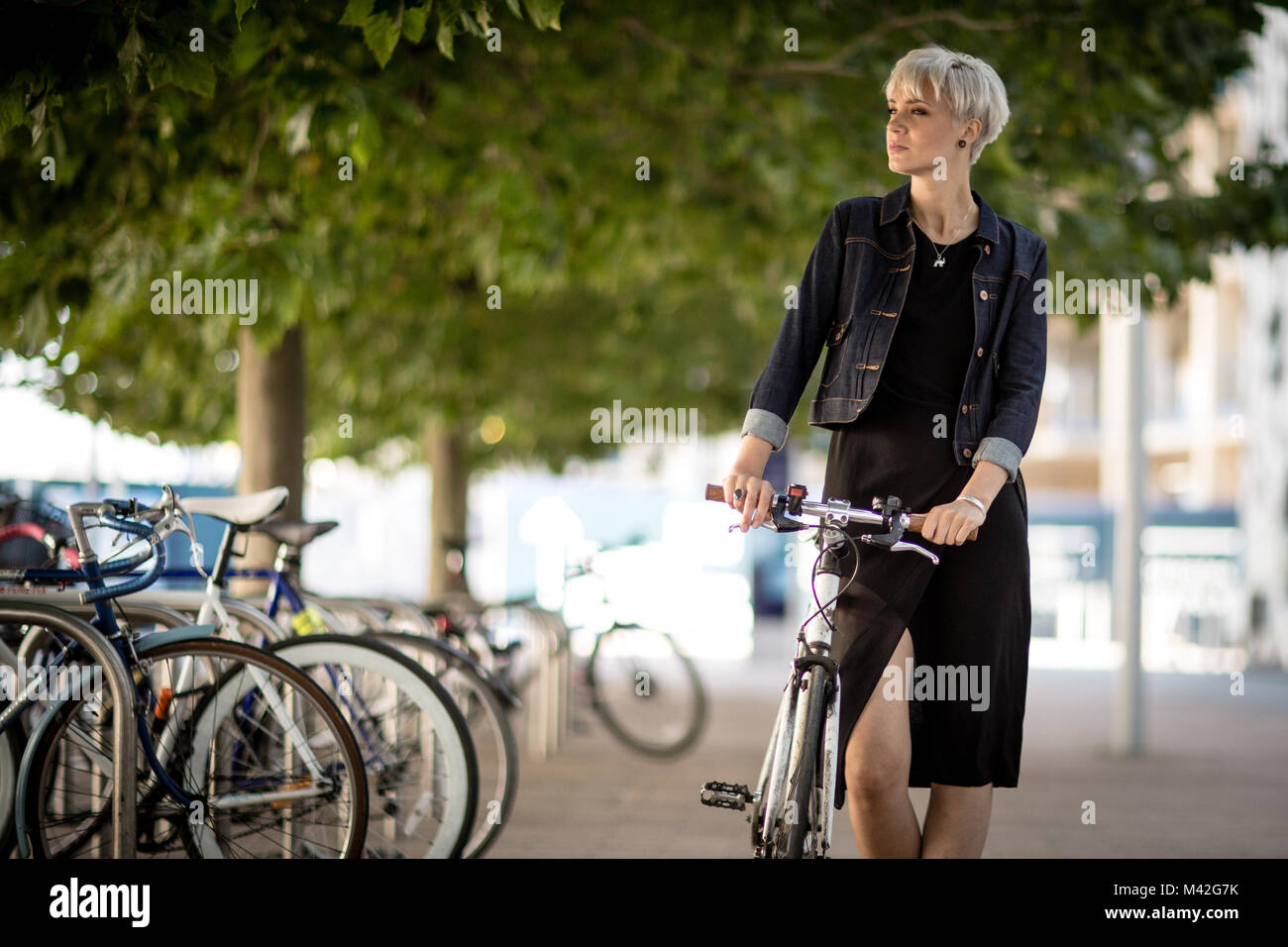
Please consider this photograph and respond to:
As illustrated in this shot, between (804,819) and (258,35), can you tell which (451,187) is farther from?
(804,819)

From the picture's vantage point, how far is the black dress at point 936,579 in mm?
2998

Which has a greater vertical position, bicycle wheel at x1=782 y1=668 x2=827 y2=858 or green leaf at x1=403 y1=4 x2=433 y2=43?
green leaf at x1=403 y1=4 x2=433 y2=43

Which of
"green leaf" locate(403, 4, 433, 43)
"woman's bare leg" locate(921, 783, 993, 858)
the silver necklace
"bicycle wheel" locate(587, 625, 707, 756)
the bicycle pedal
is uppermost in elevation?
"green leaf" locate(403, 4, 433, 43)

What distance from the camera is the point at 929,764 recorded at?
121 inches

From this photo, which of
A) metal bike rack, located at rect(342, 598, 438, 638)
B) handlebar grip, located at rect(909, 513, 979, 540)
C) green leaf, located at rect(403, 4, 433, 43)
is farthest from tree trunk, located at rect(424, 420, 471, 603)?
handlebar grip, located at rect(909, 513, 979, 540)

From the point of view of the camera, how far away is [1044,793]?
7117 millimetres

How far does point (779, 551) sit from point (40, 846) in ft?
57.8

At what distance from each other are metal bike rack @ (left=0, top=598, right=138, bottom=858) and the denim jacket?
1.69 metres

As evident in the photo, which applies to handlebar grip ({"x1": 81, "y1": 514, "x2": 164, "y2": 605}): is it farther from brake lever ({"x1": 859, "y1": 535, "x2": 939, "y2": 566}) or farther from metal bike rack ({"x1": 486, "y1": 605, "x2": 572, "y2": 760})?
metal bike rack ({"x1": 486, "y1": 605, "x2": 572, "y2": 760})

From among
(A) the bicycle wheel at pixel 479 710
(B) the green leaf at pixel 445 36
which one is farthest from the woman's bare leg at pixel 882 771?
(B) the green leaf at pixel 445 36

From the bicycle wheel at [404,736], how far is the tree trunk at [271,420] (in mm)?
2914

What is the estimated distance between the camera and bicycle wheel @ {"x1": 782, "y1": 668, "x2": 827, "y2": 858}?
2791 millimetres

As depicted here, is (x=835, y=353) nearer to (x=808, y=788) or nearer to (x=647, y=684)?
(x=808, y=788)

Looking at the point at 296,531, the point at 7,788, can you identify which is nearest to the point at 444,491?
the point at 296,531
